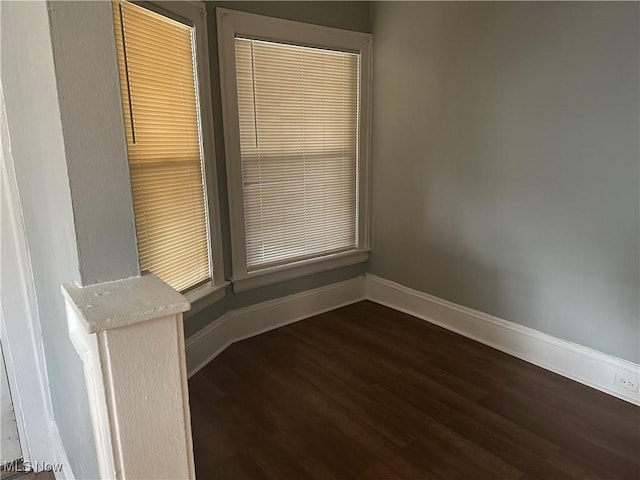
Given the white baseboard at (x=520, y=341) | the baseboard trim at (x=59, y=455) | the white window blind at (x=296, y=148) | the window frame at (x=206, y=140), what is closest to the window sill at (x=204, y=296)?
the window frame at (x=206, y=140)

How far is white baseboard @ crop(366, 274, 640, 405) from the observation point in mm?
2387

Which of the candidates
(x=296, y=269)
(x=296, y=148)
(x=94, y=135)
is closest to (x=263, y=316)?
(x=296, y=269)

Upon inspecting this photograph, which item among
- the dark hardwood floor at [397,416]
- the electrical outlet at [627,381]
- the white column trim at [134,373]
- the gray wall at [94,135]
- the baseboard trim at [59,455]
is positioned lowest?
the dark hardwood floor at [397,416]

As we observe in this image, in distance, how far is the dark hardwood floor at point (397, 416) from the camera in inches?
74.5

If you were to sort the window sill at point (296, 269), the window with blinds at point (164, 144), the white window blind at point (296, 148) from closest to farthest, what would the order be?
Result: the window with blinds at point (164, 144) < the white window blind at point (296, 148) < the window sill at point (296, 269)

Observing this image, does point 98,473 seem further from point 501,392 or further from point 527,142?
point 527,142

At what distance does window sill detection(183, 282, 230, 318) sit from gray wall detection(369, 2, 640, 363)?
4.69ft

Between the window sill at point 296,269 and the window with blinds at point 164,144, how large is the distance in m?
0.41

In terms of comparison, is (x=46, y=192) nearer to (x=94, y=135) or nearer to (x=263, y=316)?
(x=94, y=135)

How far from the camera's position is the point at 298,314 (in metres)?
3.35

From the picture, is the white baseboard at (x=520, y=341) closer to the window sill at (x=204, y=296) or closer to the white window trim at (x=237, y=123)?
the white window trim at (x=237, y=123)

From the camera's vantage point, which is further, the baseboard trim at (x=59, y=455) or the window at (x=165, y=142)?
the window at (x=165, y=142)

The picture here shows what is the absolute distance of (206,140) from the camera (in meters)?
2.56

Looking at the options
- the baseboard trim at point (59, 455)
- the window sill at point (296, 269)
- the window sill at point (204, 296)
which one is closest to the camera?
the baseboard trim at point (59, 455)
